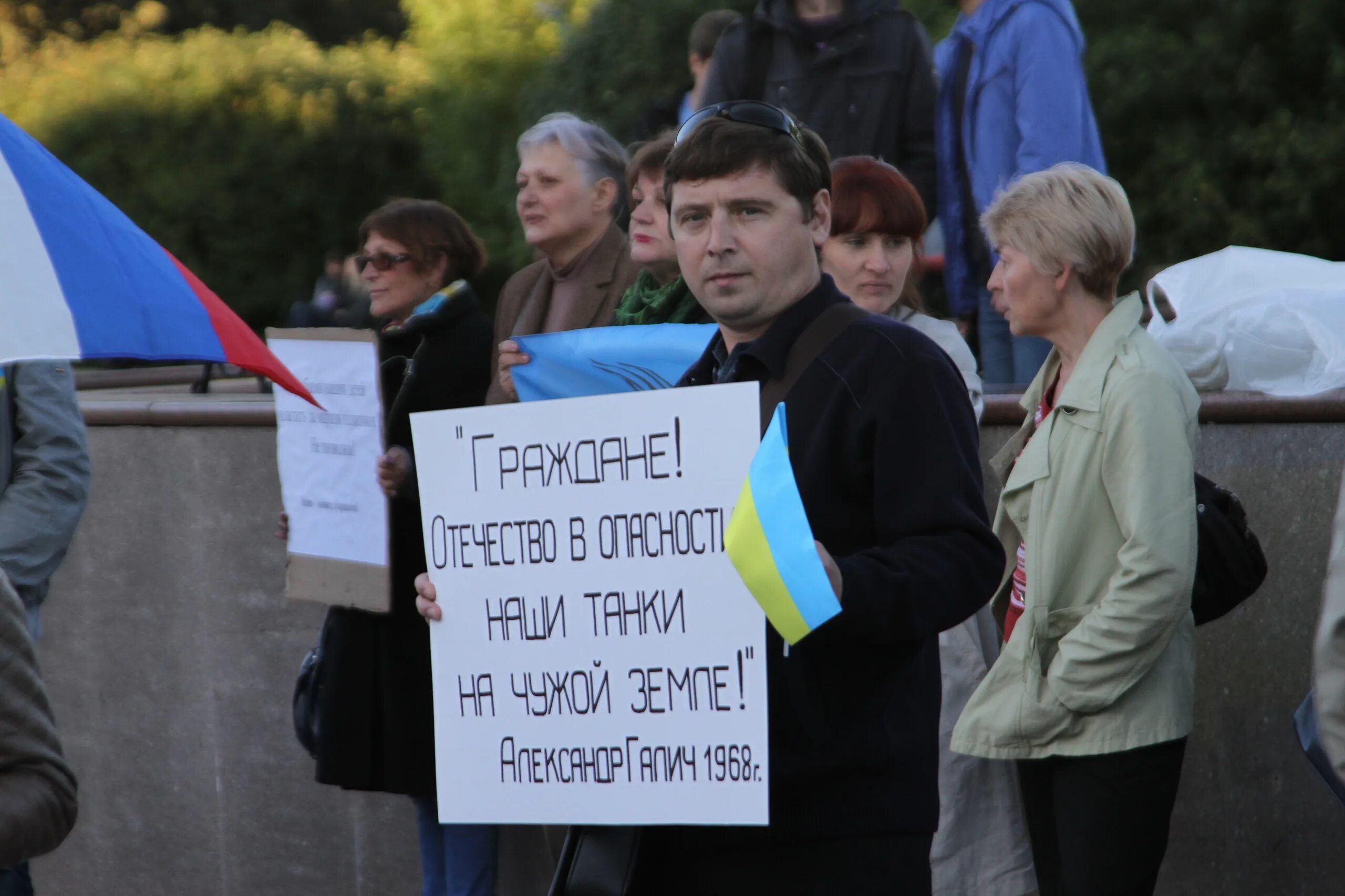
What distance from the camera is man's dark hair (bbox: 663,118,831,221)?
2688 millimetres

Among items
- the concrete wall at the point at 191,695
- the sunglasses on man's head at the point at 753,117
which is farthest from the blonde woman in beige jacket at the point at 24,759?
the concrete wall at the point at 191,695

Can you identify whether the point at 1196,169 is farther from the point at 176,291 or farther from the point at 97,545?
the point at 176,291

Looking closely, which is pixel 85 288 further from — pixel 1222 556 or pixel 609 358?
pixel 1222 556

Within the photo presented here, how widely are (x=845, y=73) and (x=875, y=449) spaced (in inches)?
138

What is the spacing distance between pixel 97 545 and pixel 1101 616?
13.4ft

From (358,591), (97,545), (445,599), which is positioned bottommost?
(97,545)

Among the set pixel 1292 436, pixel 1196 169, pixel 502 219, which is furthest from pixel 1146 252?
pixel 1292 436

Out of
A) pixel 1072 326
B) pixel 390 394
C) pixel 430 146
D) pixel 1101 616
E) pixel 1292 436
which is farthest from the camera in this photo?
pixel 430 146

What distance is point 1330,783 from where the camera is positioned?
2.52m

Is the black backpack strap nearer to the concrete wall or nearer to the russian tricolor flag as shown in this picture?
the russian tricolor flag

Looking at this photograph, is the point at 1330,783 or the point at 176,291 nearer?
the point at 1330,783

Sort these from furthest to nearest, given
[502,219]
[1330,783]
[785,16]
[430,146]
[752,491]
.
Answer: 1. [430,146]
2. [502,219]
3. [785,16]
4. [1330,783]
5. [752,491]

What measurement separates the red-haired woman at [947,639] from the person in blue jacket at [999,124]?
50.9 inches

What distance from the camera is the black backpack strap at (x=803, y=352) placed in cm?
264
